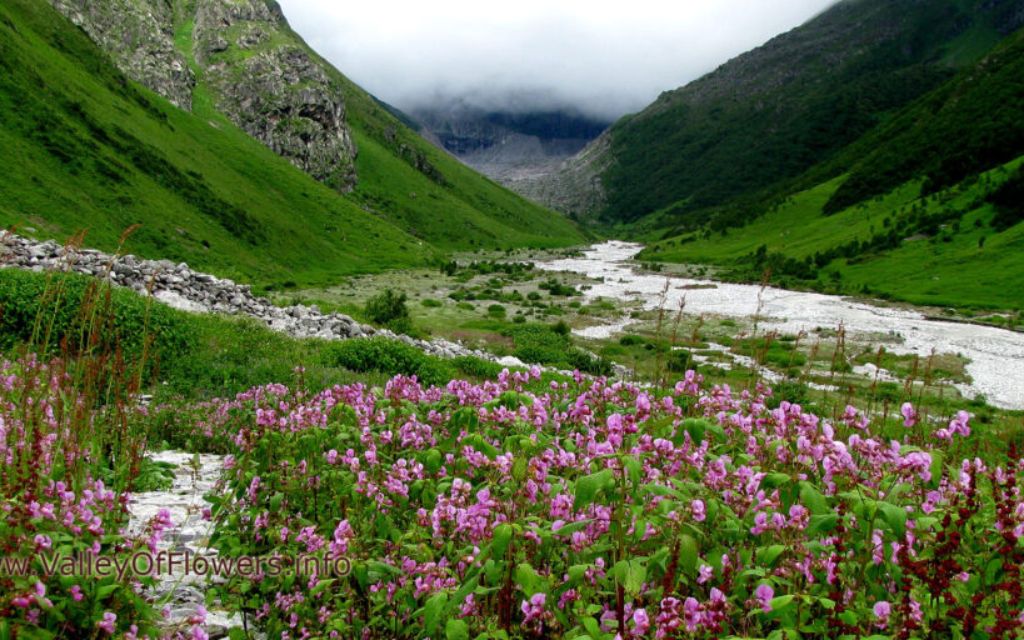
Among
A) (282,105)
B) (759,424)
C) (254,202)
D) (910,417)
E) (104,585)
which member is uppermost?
(282,105)

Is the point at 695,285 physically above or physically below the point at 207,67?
below

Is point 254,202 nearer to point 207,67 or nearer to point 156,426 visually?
point 156,426

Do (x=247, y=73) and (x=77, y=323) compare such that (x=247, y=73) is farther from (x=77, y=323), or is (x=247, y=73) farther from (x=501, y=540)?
(x=501, y=540)

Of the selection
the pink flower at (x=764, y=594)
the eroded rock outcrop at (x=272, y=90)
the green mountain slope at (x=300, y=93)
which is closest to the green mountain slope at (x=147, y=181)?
the eroded rock outcrop at (x=272, y=90)

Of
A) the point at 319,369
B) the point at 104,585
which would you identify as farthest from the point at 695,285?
the point at 104,585

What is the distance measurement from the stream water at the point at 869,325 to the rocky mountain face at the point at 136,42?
285ft

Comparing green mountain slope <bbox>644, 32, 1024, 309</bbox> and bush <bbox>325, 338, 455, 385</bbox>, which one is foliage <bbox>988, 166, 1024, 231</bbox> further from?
bush <bbox>325, 338, 455, 385</bbox>

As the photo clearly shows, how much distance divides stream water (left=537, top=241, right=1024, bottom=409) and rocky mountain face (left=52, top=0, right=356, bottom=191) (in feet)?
290

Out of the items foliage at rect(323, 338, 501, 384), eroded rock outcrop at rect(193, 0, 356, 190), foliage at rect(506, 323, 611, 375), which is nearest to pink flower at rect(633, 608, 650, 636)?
foliage at rect(323, 338, 501, 384)

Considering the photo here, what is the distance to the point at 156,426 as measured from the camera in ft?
31.0

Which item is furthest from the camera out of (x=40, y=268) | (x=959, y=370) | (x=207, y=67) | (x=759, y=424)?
(x=207, y=67)

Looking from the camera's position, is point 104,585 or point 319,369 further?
point 319,369

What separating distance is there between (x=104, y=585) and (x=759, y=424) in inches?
200

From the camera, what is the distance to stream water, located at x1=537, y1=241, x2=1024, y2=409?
2788 cm
